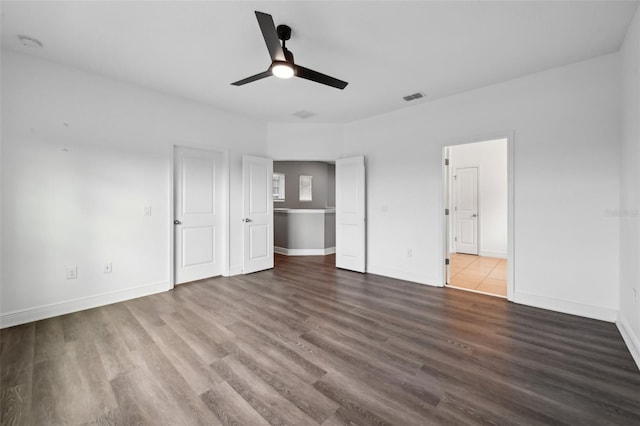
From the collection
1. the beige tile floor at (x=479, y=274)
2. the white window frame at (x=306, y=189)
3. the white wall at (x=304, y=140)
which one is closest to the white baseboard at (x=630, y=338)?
the beige tile floor at (x=479, y=274)

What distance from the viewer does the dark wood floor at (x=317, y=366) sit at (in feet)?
5.08

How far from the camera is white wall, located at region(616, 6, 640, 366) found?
2.12 metres

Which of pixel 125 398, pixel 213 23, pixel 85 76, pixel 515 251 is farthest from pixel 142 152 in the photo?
pixel 515 251

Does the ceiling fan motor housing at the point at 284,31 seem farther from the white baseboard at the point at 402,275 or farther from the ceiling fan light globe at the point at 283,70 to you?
the white baseboard at the point at 402,275

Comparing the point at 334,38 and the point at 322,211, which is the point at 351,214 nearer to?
the point at 322,211

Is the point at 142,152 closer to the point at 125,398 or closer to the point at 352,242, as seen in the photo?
the point at 125,398

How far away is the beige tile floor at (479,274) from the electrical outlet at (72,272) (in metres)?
4.83

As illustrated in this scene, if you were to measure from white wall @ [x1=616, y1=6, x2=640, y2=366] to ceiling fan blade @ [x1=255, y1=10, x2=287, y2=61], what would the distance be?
9.23 feet

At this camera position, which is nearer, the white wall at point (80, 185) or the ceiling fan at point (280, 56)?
the ceiling fan at point (280, 56)

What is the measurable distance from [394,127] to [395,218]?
1.50 metres

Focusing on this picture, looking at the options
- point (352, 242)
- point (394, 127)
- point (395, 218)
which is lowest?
point (352, 242)

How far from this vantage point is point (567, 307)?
115 inches

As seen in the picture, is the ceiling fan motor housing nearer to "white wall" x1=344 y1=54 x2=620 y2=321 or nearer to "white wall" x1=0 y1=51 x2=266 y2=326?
"white wall" x1=0 y1=51 x2=266 y2=326

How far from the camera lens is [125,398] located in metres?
1.66
